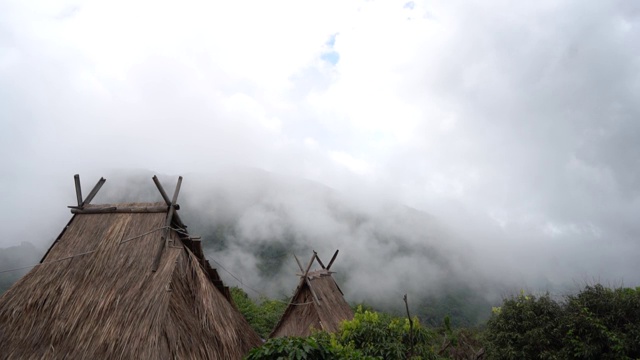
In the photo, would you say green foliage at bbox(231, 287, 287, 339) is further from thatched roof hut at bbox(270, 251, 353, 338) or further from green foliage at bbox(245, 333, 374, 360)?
green foliage at bbox(245, 333, 374, 360)

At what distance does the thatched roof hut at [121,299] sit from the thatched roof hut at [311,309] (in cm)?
327

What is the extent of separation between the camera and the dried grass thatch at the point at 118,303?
19.8 feet

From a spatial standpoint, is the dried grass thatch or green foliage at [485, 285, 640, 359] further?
green foliage at [485, 285, 640, 359]

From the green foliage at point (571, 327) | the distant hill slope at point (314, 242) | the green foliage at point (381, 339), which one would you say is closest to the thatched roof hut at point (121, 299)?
the green foliage at point (381, 339)

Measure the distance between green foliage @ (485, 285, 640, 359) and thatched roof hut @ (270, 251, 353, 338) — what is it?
422 cm

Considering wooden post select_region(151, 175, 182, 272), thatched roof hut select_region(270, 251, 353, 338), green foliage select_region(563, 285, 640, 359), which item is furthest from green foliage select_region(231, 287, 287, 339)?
green foliage select_region(563, 285, 640, 359)

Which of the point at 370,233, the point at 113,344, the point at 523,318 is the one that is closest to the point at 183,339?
the point at 113,344

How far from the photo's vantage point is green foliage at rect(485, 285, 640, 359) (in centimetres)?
Result: 759

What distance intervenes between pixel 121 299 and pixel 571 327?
8.79 meters

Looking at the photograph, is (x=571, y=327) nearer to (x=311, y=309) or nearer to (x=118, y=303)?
(x=311, y=309)

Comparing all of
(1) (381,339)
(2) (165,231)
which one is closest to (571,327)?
(1) (381,339)

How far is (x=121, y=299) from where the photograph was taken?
21.2 ft

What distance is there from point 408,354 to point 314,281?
16.9ft

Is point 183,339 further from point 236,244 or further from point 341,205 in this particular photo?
point 341,205
